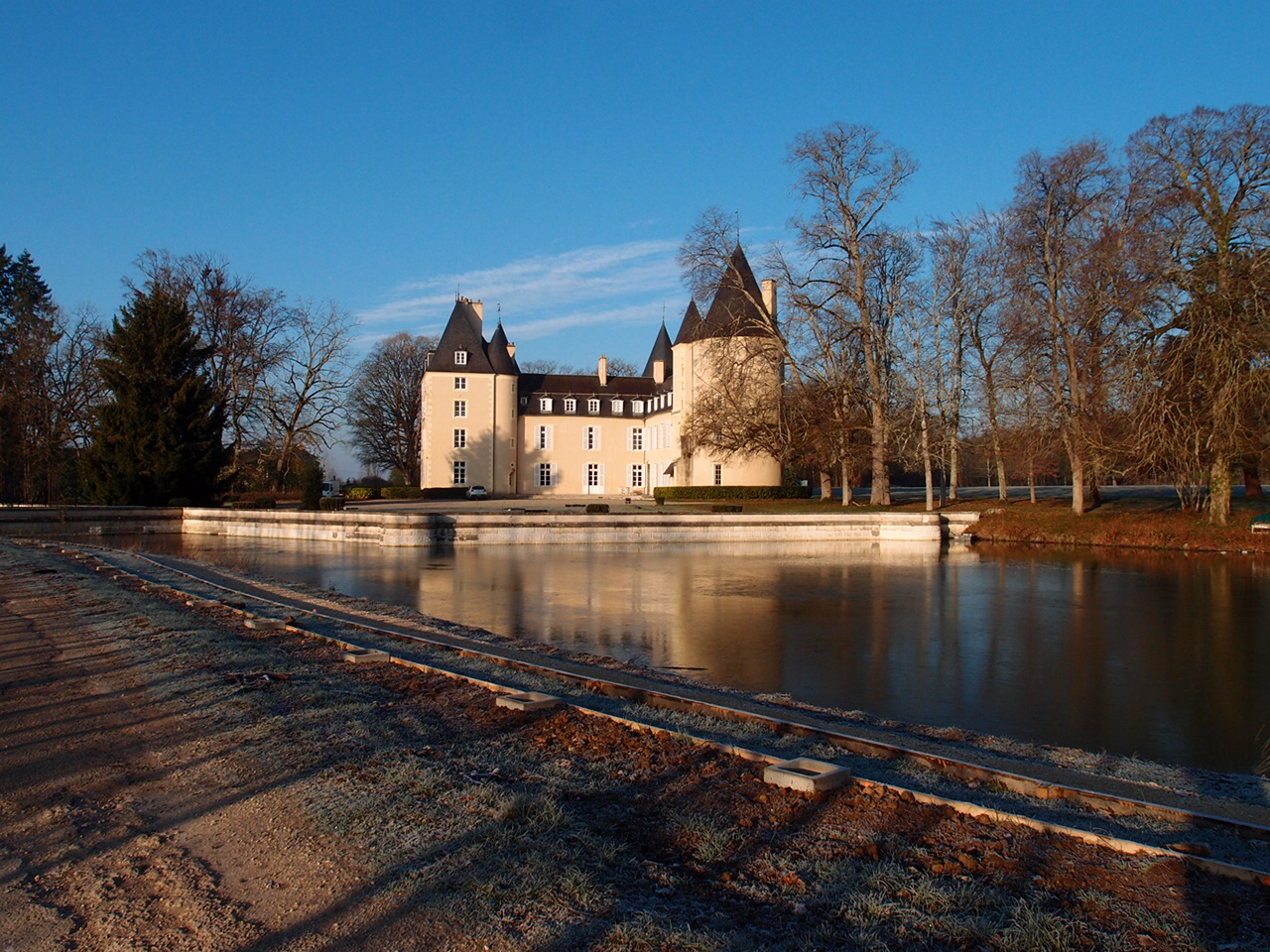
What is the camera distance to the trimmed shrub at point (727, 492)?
40.4 meters

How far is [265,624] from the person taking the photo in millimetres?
9992

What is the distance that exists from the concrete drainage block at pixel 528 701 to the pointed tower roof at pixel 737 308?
29406 mm

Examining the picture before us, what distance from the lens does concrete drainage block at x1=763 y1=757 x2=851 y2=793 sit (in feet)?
14.9

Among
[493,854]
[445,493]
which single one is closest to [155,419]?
[445,493]

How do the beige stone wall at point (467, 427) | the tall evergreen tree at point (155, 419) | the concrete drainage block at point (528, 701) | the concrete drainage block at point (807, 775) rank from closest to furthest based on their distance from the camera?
the concrete drainage block at point (807, 775) → the concrete drainage block at point (528, 701) → the tall evergreen tree at point (155, 419) → the beige stone wall at point (467, 427)

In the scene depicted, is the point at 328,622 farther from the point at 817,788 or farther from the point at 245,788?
the point at 817,788

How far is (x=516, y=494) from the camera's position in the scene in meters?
52.7

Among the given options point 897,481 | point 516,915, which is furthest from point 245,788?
point 897,481

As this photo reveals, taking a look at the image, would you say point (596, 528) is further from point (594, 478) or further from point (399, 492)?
point (594, 478)

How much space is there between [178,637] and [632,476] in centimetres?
4662

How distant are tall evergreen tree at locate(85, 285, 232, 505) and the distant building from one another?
14.9 m

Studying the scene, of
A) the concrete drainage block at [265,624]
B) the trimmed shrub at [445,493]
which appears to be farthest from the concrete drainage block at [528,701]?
the trimmed shrub at [445,493]

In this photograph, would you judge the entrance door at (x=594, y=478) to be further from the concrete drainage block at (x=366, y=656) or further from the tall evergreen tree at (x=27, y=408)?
the concrete drainage block at (x=366, y=656)

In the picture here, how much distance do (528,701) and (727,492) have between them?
34714 millimetres
